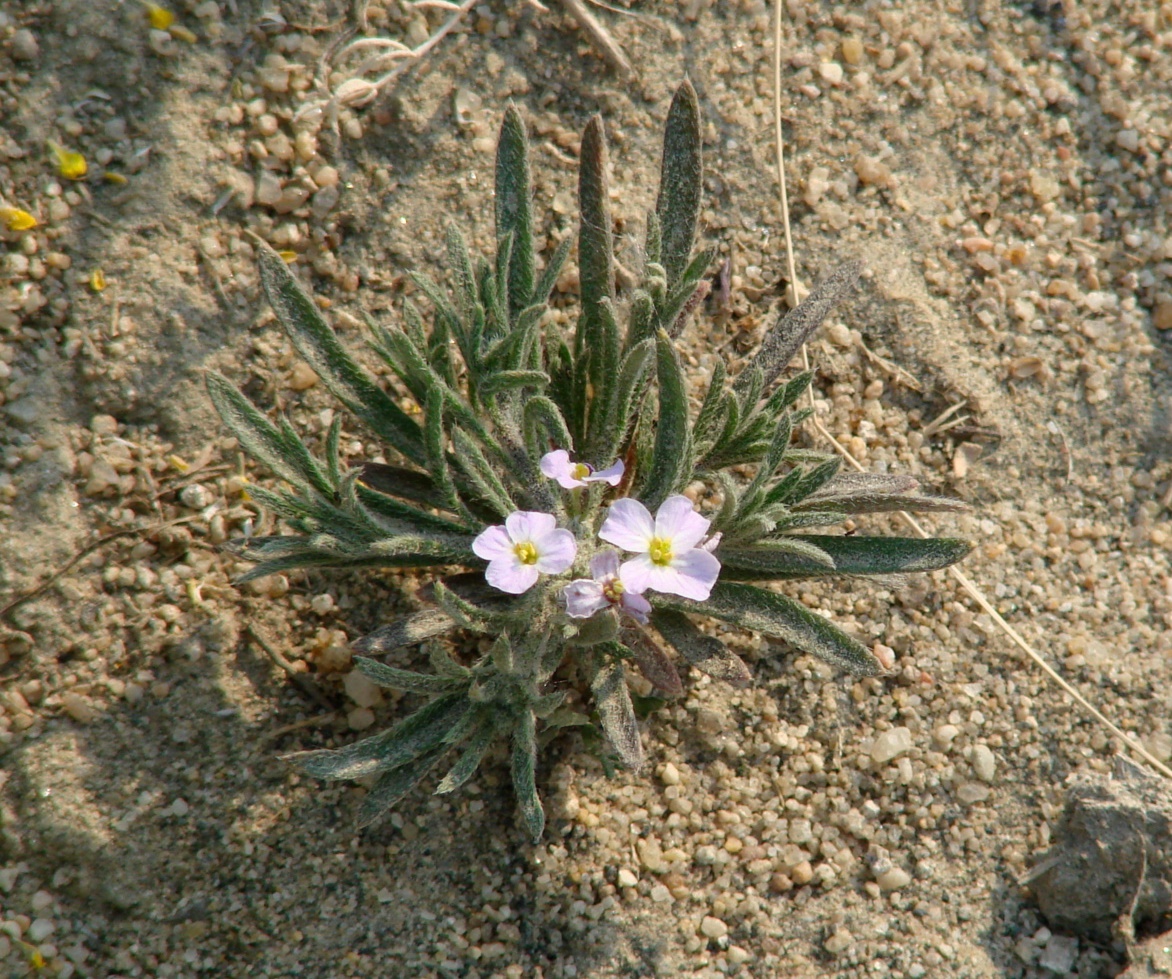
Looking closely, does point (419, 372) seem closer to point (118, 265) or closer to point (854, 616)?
point (118, 265)

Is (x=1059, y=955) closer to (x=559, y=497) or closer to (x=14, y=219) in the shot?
(x=559, y=497)

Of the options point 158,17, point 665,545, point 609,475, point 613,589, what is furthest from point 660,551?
point 158,17

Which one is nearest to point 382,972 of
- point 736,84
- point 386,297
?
point 386,297

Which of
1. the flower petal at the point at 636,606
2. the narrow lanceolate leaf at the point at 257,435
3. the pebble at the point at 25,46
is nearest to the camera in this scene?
the flower petal at the point at 636,606

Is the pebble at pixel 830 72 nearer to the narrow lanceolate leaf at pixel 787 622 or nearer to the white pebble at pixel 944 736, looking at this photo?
the narrow lanceolate leaf at pixel 787 622

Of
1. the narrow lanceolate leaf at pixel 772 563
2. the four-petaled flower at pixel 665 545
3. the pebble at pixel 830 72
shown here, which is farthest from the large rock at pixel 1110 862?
the pebble at pixel 830 72

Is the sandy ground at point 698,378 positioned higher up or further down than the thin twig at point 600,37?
further down

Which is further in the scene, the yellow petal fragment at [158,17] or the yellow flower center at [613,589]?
the yellow petal fragment at [158,17]
